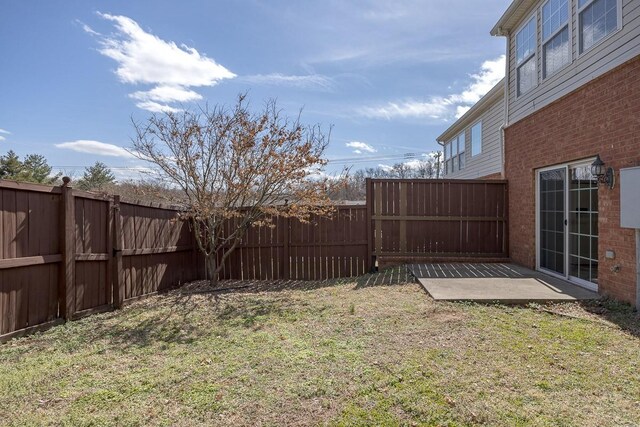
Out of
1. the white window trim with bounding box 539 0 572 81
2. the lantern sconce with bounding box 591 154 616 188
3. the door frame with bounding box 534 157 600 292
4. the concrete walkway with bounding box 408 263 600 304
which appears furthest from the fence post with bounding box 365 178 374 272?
the lantern sconce with bounding box 591 154 616 188

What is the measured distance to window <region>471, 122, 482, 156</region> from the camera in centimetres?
1324

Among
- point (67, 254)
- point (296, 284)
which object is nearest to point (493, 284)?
point (296, 284)

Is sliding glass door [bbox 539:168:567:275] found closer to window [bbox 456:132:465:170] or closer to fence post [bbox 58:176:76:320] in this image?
fence post [bbox 58:176:76:320]

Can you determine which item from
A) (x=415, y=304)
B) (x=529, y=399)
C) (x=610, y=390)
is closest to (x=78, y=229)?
(x=415, y=304)

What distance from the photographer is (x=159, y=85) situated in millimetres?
10242

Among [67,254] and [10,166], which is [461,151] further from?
[10,166]

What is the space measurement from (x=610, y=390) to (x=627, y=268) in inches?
115

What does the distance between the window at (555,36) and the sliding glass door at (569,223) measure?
1953 millimetres

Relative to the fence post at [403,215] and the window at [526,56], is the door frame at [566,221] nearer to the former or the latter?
the window at [526,56]

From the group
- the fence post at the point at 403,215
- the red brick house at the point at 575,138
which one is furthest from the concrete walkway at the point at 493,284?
the fence post at the point at 403,215

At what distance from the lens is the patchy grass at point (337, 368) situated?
2.34 metres

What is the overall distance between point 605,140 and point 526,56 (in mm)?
3624

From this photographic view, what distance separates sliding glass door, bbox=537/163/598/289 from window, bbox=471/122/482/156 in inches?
268

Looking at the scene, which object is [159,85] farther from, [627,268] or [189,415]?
[627,268]
